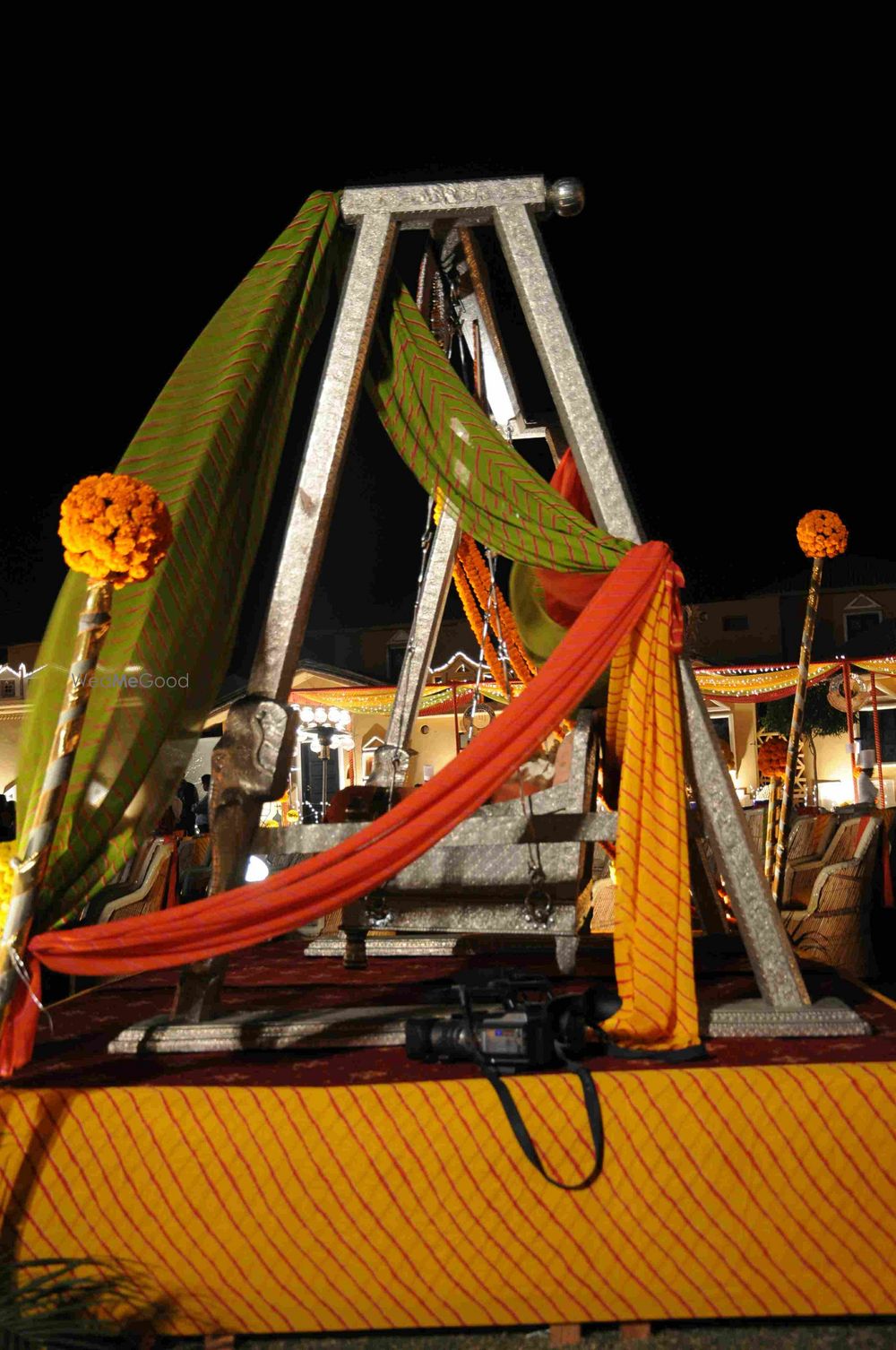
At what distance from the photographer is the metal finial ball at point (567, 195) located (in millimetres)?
3439

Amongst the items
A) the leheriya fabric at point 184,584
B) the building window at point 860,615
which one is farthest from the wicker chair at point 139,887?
the building window at point 860,615

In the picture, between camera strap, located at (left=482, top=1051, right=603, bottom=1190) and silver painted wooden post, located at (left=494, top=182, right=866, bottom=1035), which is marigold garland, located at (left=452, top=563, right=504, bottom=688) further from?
camera strap, located at (left=482, top=1051, right=603, bottom=1190)

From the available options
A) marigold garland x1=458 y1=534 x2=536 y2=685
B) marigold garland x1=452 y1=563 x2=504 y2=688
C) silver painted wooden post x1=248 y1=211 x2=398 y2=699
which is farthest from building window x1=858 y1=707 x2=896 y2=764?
silver painted wooden post x1=248 y1=211 x2=398 y2=699

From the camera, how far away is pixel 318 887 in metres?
2.58

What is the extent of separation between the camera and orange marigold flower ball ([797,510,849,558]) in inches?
171

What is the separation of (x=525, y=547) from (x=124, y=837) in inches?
54.7

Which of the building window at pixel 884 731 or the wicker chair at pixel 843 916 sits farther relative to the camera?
the building window at pixel 884 731

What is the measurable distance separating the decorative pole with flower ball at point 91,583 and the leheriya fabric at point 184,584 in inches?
8.0

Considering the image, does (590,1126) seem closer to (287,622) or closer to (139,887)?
(287,622)

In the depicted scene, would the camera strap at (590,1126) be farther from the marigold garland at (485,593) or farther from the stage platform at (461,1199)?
the marigold garland at (485,593)

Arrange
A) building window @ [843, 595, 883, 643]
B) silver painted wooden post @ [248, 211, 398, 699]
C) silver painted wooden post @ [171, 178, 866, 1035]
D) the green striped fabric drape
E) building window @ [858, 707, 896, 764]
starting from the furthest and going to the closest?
1. building window @ [843, 595, 883, 643]
2. building window @ [858, 707, 896, 764]
3. silver painted wooden post @ [248, 211, 398, 699]
4. silver painted wooden post @ [171, 178, 866, 1035]
5. the green striped fabric drape

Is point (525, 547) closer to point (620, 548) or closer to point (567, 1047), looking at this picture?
point (620, 548)

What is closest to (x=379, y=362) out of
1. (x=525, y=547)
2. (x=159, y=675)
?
(x=525, y=547)

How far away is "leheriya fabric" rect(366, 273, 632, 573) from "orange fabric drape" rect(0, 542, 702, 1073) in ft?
1.70
